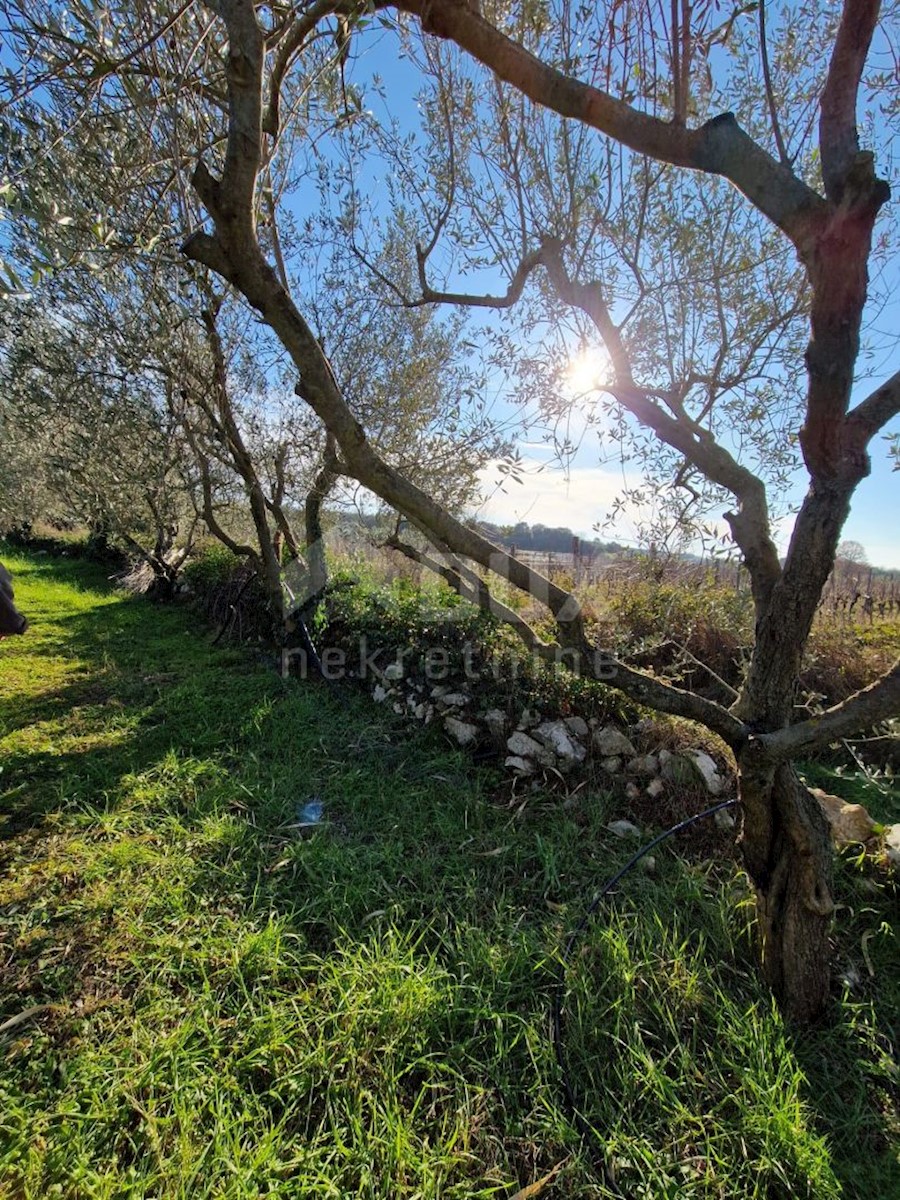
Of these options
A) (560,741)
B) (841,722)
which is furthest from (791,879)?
(560,741)

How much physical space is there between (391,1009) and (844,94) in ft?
11.1

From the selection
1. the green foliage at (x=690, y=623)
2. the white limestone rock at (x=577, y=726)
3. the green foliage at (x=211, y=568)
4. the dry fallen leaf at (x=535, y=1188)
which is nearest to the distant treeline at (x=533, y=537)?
the green foliage at (x=690, y=623)

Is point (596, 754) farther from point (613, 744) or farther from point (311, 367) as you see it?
point (311, 367)

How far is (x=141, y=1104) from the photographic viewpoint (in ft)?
4.83

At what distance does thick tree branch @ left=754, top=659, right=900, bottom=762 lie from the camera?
153 cm

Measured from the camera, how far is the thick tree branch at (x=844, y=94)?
4.82ft

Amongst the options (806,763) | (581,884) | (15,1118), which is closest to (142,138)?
(15,1118)

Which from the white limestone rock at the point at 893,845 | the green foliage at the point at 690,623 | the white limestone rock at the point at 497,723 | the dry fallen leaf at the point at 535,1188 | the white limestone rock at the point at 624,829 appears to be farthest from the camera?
the green foliage at the point at 690,623

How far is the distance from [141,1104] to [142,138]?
11.9 ft

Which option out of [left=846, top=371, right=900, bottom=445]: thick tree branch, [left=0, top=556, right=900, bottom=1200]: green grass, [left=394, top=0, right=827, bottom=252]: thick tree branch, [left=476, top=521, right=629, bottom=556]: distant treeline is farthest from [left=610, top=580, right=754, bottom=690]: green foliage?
[left=394, top=0, right=827, bottom=252]: thick tree branch

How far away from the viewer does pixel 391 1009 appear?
5.77 ft

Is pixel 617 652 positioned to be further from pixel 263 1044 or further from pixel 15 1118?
pixel 15 1118

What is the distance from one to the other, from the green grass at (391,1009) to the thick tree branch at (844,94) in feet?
9.29

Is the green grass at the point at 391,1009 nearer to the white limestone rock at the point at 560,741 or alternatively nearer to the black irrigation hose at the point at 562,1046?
the black irrigation hose at the point at 562,1046
